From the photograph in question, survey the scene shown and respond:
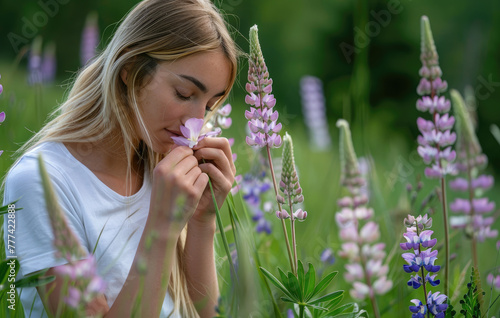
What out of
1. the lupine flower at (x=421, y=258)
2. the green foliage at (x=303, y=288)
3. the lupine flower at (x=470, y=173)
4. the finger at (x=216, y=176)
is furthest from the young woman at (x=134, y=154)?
the lupine flower at (x=470, y=173)

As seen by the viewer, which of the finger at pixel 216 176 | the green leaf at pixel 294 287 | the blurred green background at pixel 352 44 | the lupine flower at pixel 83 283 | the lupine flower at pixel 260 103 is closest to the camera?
the lupine flower at pixel 83 283

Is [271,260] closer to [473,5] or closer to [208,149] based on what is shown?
[208,149]

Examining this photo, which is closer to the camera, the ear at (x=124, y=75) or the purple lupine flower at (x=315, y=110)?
the ear at (x=124, y=75)

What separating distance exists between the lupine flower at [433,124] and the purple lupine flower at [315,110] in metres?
3.57

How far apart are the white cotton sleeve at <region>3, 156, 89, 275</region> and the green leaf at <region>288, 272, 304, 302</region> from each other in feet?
1.69

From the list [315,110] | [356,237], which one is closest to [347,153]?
[356,237]

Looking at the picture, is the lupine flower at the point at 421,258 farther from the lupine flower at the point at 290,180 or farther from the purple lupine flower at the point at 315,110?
the purple lupine flower at the point at 315,110

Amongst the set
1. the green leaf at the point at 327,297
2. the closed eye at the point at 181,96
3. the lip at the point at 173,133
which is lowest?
the green leaf at the point at 327,297

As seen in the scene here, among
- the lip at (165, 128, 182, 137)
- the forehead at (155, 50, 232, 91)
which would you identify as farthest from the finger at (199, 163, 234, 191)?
A: the forehead at (155, 50, 232, 91)

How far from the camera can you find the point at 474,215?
221 cm

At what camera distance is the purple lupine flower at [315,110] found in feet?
18.3

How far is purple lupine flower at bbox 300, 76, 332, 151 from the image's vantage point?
18.3 feet

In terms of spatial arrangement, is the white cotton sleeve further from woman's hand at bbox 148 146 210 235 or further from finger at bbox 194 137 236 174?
finger at bbox 194 137 236 174

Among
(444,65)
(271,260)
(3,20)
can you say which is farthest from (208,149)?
(444,65)
